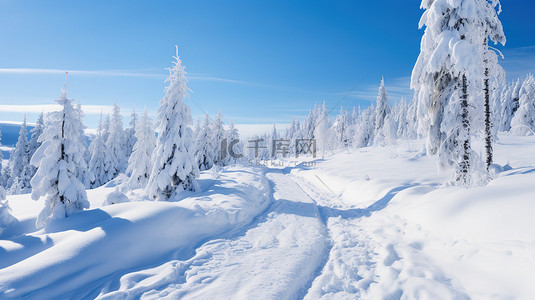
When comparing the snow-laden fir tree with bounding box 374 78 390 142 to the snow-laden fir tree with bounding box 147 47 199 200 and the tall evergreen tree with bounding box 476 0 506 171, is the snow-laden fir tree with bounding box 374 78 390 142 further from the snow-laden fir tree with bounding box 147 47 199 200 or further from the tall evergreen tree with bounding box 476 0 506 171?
the snow-laden fir tree with bounding box 147 47 199 200

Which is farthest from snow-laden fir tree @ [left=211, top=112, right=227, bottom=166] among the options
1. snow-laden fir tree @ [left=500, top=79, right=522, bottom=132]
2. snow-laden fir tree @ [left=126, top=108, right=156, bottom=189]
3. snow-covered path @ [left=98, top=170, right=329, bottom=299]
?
snow-laden fir tree @ [left=500, top=79, right=522, bottom=132]

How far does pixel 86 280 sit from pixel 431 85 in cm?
1500

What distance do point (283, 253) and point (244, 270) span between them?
1.35 m

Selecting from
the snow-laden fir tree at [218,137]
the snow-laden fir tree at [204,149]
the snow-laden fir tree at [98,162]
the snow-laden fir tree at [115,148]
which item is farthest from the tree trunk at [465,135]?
the snow-laden fir tree at [98,162]

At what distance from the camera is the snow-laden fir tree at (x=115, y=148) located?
129 feet

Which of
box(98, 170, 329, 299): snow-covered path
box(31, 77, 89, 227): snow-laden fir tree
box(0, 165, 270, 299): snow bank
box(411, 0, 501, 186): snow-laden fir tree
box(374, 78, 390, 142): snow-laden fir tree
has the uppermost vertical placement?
box(374, 78, 390, 142): snow-laden fir tree

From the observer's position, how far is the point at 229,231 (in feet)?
27.8

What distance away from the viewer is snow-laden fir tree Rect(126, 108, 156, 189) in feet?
84.7

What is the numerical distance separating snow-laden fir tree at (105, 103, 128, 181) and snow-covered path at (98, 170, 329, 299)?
39.1 metres

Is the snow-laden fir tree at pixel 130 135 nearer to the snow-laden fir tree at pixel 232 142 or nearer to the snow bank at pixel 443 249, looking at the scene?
the snow-laden fir tree at pixel 232 142

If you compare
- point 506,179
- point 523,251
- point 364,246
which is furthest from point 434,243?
point 506,179

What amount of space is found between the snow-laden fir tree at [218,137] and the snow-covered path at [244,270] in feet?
110

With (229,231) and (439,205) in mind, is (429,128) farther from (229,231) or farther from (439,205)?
(229,231)

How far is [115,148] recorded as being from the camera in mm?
39875
